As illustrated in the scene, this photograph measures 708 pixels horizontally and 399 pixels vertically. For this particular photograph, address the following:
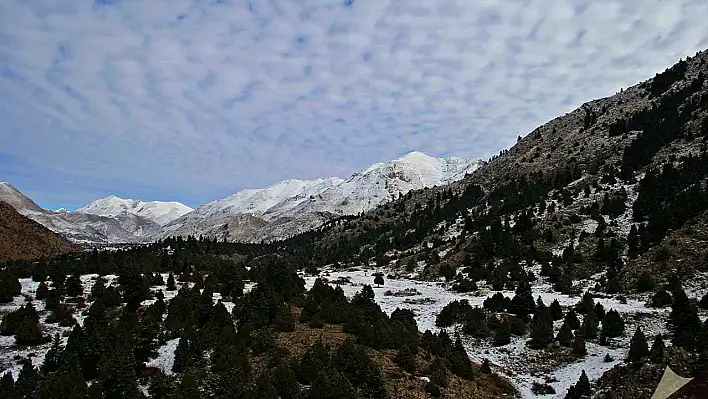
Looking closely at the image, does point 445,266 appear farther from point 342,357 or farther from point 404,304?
point 342,357

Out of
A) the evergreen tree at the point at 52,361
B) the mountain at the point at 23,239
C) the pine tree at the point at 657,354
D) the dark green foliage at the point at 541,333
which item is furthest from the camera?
the mountain at the point at 23,239

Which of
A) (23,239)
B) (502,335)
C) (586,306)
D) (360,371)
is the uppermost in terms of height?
(23,239)

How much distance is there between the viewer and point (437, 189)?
89812 millimetres

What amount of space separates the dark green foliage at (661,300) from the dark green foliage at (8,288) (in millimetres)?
35251

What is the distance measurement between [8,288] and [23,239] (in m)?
56.3

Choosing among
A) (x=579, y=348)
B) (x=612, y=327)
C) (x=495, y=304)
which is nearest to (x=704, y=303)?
(x=612, y=327)

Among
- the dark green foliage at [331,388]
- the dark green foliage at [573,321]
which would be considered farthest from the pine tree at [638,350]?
the dark green foliage at [331,388]

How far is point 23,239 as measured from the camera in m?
71.0

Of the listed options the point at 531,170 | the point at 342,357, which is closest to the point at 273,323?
the point at 342,357

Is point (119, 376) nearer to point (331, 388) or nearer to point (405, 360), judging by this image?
point (331, 388)

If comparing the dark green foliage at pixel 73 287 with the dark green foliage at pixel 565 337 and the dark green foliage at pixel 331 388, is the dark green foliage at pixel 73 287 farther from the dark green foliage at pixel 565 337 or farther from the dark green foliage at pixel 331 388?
the dark green foliage at pixel 565 337

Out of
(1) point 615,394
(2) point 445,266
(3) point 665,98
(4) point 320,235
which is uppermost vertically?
(3) point 665,98

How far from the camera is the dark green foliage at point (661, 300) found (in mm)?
25141

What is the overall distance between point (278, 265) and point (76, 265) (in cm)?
1994
